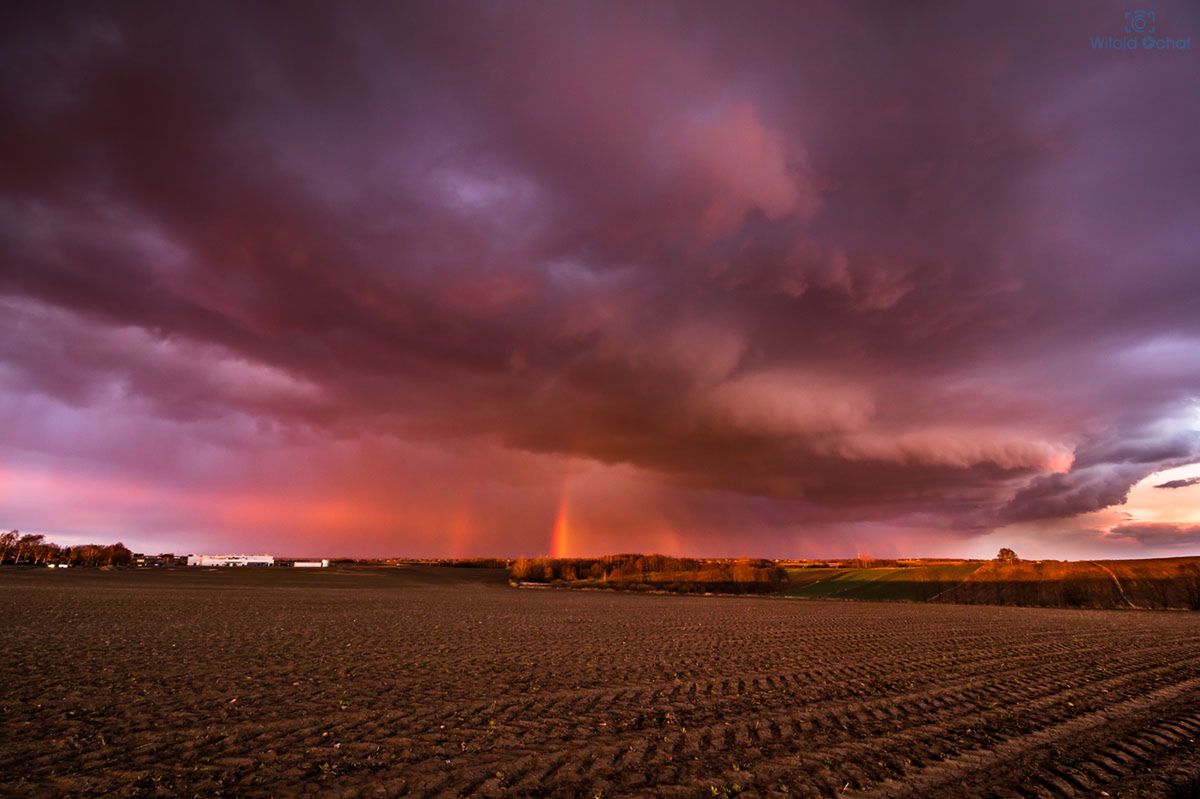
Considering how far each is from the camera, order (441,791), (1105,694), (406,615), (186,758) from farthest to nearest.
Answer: (406,615), (1105,694), (186,758), (441,791)

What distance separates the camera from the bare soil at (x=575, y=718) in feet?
37.6

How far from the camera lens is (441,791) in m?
10.8

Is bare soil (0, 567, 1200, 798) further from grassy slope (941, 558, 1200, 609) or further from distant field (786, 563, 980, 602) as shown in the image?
distant field (786, 563, 980, 602)

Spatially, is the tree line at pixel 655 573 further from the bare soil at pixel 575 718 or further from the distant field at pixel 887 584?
the bare soil at pixel 575 718

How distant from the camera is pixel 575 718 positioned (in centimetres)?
1608

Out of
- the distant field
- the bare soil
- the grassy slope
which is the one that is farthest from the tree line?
the bare soil

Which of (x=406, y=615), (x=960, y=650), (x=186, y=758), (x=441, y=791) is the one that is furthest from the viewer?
(x=406, y=615)

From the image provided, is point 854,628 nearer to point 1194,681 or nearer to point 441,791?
point 1194,681

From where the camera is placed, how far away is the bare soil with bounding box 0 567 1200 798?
11.5 m

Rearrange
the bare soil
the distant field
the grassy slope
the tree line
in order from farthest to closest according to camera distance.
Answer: the tree line
the distant field
the grassy slope
the bare soil

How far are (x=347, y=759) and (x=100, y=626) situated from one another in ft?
110

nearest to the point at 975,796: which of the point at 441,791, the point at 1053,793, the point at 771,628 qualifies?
the point at 1053,793

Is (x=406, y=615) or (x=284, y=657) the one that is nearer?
(x=284, y=657)

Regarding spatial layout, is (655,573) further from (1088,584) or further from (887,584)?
(1088,584)
